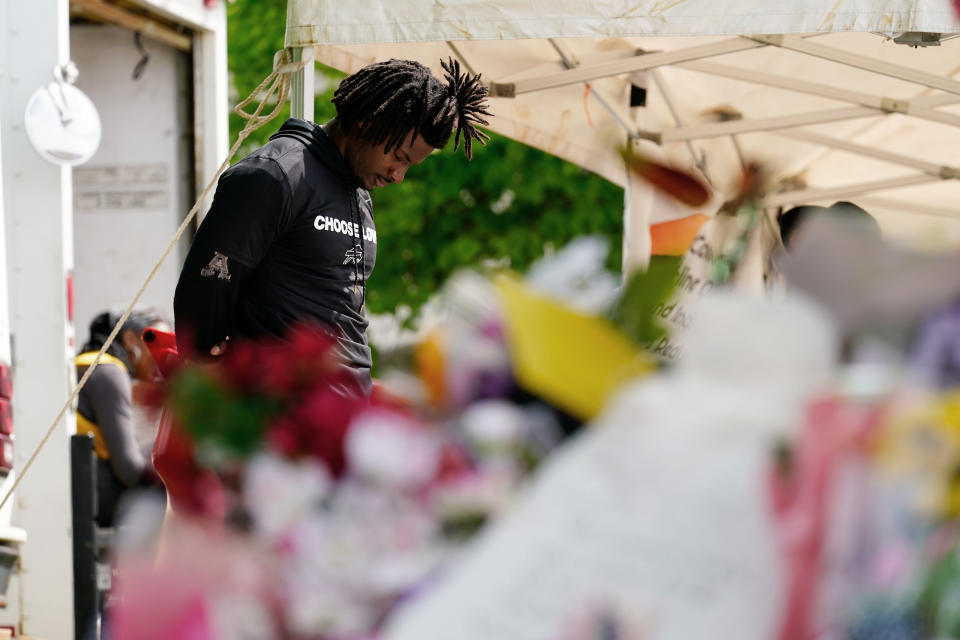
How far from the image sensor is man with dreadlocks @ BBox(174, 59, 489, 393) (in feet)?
6.86

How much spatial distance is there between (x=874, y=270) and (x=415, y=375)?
13.2 inches

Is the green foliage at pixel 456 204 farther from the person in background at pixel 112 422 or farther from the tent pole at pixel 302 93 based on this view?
the tent pole at pixel 302 93

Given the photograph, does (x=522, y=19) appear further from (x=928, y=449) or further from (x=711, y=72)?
(x=928, y=449)

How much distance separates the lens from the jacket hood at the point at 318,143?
2.28 m

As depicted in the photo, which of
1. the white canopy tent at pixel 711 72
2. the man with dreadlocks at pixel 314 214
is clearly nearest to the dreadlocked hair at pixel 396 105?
the man with dreadlocks at pixel 314 214

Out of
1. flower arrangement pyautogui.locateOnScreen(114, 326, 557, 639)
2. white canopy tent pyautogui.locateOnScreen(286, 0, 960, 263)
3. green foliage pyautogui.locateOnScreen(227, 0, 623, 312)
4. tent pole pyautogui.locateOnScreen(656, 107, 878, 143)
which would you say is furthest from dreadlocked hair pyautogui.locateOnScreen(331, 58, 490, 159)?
green foliage pyautogui.locateOnScreen(227, 0, 623, 312)

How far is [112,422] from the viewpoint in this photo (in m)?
3.63

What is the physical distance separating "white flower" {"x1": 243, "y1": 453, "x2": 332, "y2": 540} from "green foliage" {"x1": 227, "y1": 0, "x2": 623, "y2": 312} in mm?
9524

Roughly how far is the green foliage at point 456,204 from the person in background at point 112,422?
22.2ft

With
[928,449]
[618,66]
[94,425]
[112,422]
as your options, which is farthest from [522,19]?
[928,449]

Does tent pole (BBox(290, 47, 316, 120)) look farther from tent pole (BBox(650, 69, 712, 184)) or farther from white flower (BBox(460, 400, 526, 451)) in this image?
white flower (BBox(460, 400, 526, 451))

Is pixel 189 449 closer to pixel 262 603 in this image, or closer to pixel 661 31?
pixel 262 603

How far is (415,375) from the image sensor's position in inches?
33.6

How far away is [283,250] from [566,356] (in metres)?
1.50
